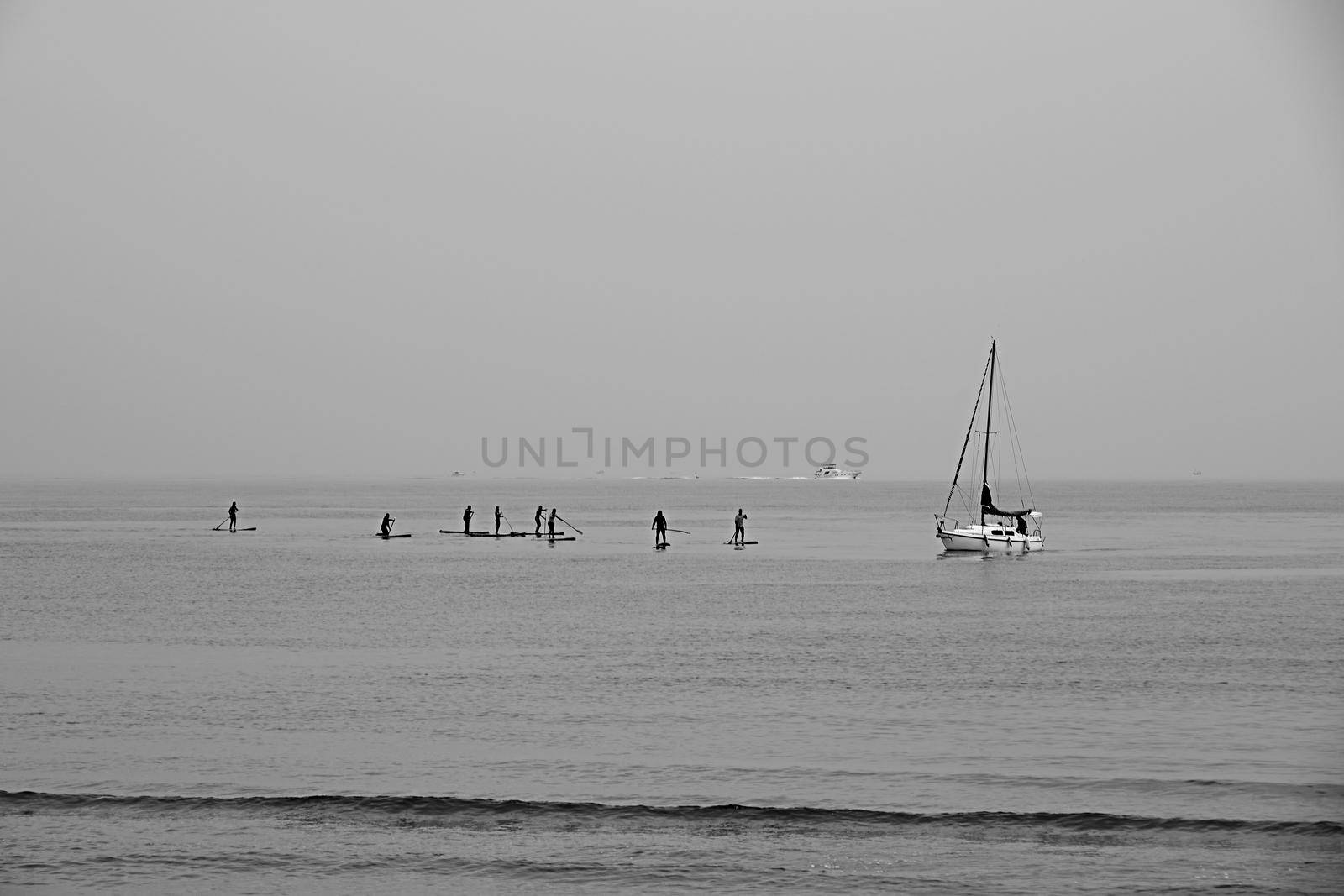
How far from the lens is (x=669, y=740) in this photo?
24.0 metres

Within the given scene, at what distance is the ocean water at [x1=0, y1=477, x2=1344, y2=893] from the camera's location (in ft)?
55.5

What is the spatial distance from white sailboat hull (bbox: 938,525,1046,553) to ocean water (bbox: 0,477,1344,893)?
2410 cm

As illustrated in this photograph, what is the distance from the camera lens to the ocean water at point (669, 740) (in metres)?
16.9

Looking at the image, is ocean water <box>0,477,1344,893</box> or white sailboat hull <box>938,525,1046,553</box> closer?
ocean water <box>0,477,1344,893</box>

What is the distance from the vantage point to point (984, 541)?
80250mm

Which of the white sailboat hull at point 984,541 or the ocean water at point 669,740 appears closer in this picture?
the ocean water at point 669,740

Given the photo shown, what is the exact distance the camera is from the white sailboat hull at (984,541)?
263ft

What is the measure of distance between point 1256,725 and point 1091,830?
9008 millimetres

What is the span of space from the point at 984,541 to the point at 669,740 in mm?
59431

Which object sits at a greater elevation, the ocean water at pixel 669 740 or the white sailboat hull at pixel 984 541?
the white sailboat hull at pixel 984 541

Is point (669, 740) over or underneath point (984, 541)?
underneath

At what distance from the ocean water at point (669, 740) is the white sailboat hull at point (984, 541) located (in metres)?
24.1

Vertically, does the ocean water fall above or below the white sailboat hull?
below

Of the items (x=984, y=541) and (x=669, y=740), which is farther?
(x=984, y=541)
